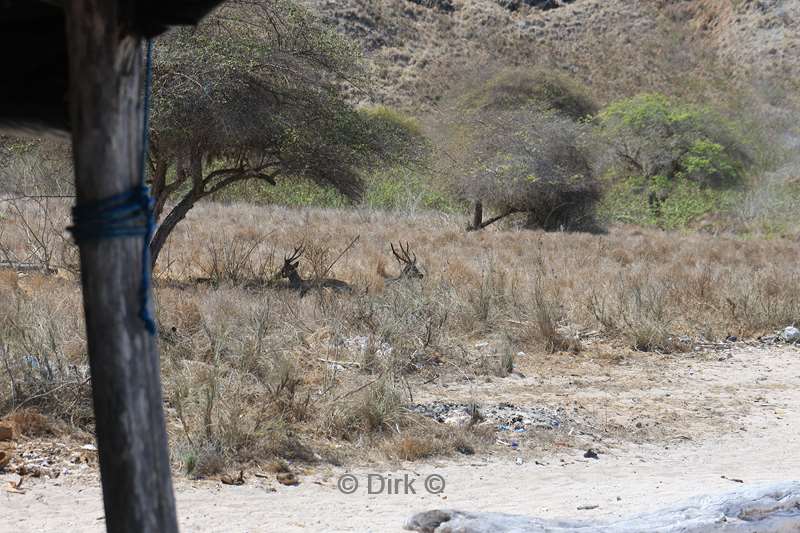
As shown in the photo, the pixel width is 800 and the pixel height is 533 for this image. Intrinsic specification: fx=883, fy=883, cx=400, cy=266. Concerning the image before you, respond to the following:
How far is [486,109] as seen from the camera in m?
30.2

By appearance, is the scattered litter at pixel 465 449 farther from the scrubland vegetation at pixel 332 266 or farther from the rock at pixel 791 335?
the rock at pixel 791 335

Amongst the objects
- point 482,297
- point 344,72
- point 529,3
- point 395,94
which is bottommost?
point 482,297

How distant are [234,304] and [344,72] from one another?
174 inches

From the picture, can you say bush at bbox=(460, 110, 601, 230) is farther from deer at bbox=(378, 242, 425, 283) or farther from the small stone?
the small stone

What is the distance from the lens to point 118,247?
7.26ft

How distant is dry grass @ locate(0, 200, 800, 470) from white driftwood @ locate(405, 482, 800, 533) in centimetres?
213

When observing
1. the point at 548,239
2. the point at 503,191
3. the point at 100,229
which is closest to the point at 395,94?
the point at 503,191

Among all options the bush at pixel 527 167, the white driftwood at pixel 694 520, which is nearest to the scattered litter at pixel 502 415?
the white driftwood at pixel 694 520

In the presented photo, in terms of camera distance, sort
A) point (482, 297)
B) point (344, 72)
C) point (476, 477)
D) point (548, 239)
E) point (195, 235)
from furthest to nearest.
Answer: point (548, 239), point (195, 235), point (344, 72), point (482, 297), point (476, 477)

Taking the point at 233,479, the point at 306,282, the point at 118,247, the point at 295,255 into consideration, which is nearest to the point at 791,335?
the point at 306,282

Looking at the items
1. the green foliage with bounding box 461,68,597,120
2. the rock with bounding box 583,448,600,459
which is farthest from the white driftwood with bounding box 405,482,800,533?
the green foliage with bounding box 461,68,597,120

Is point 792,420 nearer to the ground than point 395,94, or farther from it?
nearer to the ground

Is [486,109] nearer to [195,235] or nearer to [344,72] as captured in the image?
[195,235]

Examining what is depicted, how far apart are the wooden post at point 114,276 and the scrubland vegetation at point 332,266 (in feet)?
12.4
